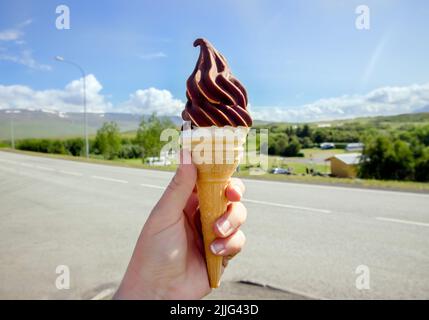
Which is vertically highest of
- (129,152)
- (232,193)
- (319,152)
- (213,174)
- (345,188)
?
(213,174)

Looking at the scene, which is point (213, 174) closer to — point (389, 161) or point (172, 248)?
point (172, 248)

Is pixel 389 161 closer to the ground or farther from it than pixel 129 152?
closer to the ground

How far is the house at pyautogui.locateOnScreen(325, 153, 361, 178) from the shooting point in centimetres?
3596

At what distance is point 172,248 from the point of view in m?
1.94

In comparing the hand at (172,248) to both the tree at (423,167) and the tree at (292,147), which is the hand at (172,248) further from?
the tree at (292,147)

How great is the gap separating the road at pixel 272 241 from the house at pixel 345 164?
2775 cm

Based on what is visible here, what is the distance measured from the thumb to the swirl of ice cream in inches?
9.8

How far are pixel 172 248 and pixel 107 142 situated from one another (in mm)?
44685

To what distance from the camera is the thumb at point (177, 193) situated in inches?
72.7

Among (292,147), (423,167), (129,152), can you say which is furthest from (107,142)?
(423,167)

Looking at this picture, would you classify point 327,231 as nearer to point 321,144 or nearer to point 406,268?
point 406,268

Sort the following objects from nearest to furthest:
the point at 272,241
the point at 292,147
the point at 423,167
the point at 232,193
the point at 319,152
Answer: the point at 232,193
the point at 272,241
the point at 423,167
the point at 292,147
the point at 319,152

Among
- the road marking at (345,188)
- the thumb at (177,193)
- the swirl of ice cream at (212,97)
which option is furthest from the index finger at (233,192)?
the road marking at (345,188)
